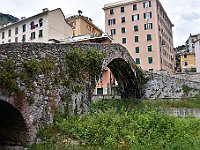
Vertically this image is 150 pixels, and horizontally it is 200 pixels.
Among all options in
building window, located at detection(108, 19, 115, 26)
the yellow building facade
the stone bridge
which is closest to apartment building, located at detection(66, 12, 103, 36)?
building window, located at detection(108, 19, 115, 26)

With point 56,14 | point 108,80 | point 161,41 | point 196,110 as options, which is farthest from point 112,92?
point 161,41

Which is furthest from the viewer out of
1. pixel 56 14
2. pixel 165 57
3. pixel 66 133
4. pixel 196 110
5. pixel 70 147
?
pixel 165 57

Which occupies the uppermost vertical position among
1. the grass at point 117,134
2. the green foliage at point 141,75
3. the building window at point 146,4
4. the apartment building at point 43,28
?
the building window at point 146,4

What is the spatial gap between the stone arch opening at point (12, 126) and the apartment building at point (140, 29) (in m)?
37.6

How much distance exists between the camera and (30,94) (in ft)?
38.1

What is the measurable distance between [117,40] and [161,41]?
24.0ft

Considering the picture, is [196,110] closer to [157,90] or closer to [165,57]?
[157,90]

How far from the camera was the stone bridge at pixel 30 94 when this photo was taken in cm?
1084

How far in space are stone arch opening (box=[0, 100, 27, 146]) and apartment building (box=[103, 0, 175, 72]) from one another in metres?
37.6

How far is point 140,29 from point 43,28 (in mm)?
16051

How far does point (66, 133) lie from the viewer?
11773 millimetres

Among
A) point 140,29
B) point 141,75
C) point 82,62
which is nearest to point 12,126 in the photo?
point 82,62

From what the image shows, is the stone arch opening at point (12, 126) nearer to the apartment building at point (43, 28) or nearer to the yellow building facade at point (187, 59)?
the apartment building at point (43, 28)

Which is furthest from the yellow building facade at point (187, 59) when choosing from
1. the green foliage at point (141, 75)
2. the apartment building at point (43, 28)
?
the green foliage at point (141, 75)
